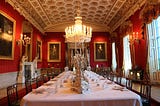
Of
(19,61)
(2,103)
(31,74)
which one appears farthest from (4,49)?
(31,74)

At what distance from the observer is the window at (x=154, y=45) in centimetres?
734

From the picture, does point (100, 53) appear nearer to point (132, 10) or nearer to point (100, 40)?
point (100, 40)

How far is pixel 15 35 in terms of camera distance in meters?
8.66

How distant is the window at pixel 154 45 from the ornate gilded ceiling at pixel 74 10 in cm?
129

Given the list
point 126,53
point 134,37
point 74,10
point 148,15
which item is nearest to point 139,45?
point 134,37

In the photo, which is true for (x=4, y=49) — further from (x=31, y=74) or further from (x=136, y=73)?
(x=136, y=73)

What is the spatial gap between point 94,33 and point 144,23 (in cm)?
773

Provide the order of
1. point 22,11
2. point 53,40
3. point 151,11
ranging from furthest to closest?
point 53,40 → point 22,11 → point 151,11

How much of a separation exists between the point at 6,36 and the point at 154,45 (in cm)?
673


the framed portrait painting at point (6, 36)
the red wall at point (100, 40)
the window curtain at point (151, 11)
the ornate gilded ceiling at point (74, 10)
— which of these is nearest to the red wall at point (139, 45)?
the ornate gilded ceiling at point (74, 10)

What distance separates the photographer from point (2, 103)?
482 centimetres

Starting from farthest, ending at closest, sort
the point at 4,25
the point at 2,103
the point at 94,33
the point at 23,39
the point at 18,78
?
the point at 94,33 → the point at 23,39 → the point at 18,78 → the point at 4,25 → the point at 2,103

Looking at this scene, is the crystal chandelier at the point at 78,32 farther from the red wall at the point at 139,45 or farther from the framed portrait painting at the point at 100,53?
the framed portrait painting at the point at 100,53

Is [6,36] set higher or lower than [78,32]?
lower
